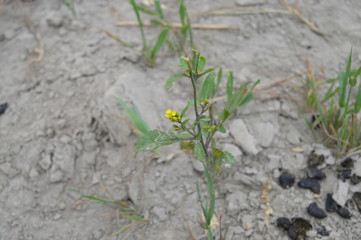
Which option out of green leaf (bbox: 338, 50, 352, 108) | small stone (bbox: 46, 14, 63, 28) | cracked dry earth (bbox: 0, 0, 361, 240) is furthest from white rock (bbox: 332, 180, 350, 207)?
small stone (bbox: 46, 14, 63, 28)

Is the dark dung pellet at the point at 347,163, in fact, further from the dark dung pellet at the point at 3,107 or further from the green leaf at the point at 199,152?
the dark dung pellet at the point at 3,107

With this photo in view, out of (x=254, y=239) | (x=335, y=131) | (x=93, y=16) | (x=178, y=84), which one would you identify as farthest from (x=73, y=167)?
(x=335, y=131)

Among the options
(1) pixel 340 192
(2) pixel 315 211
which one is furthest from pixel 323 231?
(1) pixel 340 192

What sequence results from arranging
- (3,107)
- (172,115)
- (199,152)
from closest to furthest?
(172,115), (199,152), (3,107)

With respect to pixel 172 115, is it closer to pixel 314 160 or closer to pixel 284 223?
pixel 284 223

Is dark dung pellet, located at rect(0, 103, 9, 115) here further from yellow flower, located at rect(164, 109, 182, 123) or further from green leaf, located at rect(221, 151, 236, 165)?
green leaf, located at rect(221, 151, 236, 165)

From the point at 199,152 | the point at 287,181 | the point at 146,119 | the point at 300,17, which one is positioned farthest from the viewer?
the point at 300,17
